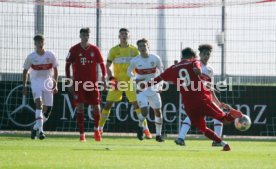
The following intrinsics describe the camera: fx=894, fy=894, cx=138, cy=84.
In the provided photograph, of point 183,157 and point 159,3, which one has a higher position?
point 159,3

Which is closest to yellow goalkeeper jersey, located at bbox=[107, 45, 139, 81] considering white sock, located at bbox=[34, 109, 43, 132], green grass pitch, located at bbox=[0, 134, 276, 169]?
white sock, located at bbox=[34, 109, 43, 132]

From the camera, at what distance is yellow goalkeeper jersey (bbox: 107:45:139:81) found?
786 inches

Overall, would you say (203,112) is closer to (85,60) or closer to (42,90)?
(85,60)

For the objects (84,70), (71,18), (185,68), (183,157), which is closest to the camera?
(183,157)

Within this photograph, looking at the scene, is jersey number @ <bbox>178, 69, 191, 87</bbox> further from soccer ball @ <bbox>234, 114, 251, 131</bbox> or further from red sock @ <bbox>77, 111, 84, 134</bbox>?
red sock @ <bbox>77, 111, 84, 134</bbox>

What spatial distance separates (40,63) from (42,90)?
0.59 m

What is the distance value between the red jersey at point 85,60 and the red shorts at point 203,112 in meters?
3.76

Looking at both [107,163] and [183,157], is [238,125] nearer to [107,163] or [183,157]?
[183,157]

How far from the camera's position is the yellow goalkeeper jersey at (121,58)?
1995 cm

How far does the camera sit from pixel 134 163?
11836 millimetres

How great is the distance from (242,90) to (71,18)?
4694mm

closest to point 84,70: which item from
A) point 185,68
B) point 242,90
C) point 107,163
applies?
point 185,68

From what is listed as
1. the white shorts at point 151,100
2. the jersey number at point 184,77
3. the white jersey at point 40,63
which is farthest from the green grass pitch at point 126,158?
the white shorts at point 151,100

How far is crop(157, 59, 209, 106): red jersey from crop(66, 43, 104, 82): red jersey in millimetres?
3275
